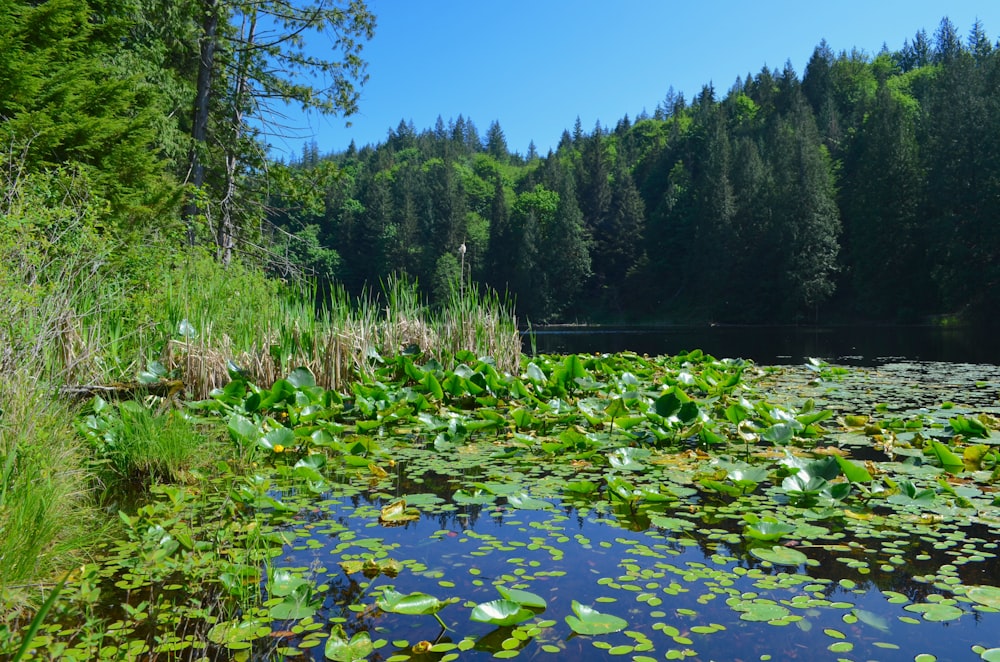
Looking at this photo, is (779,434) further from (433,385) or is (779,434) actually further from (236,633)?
(236,633)

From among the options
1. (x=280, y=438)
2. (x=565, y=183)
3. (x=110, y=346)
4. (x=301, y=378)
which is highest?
(x=565, y=183)

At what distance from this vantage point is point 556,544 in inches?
115

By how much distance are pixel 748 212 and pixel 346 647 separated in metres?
46.0

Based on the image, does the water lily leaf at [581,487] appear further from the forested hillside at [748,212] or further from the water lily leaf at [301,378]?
the forested hillside at [748,212]

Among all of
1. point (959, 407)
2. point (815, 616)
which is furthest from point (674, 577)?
point (959, 407)

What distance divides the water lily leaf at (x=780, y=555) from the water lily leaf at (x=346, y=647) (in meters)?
1.61

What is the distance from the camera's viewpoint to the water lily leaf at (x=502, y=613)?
210 cm

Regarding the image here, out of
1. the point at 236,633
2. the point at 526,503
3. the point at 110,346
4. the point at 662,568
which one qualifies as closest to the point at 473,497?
the point at 526,503

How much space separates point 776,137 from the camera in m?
46.1

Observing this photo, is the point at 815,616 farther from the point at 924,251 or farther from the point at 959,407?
the point at 924,251

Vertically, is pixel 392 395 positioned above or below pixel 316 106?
below

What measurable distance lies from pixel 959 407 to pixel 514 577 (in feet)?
17.9

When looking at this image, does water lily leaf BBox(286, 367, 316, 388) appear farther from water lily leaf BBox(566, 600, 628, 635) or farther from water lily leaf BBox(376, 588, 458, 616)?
water lily leaf BBox(566, 600, 628, 635)

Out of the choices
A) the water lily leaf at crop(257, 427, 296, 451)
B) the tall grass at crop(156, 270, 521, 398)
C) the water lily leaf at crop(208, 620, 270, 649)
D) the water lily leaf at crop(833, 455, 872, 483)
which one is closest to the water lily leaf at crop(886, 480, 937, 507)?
the water lily leaf at crop(833, 455, 872, 483)
